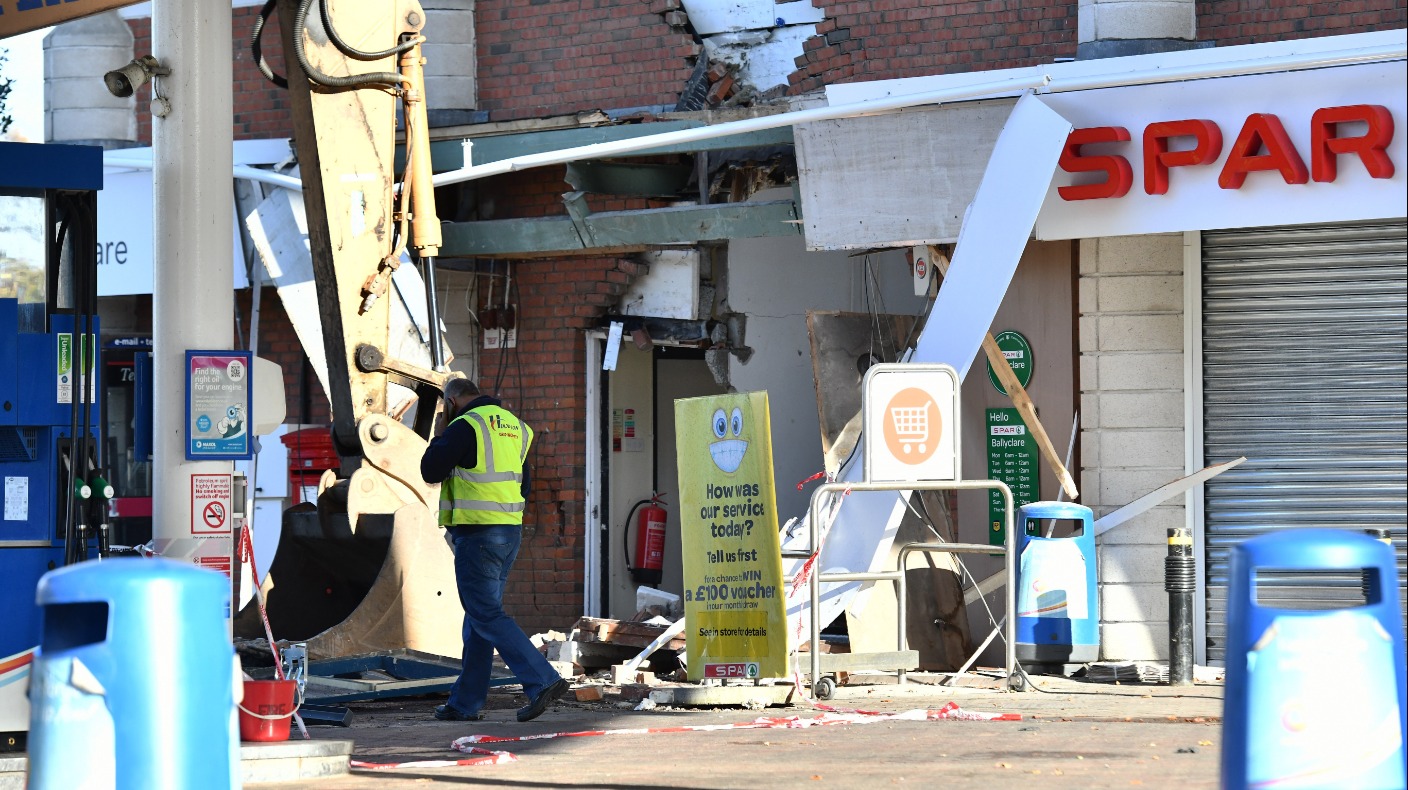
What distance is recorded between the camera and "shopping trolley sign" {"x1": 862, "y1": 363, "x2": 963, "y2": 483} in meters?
11.1

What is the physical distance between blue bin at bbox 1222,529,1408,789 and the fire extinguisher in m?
10.9

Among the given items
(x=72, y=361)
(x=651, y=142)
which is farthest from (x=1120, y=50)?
(x=72, y=361)

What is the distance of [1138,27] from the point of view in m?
13.0

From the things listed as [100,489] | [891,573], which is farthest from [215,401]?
[891,573]

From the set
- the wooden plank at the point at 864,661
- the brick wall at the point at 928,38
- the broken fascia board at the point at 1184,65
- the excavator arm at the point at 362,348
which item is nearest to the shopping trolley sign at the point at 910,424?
the wooden plank at the point at 864,661

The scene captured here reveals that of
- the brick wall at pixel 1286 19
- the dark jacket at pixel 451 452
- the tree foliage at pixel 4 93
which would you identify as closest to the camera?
the dark jacket at pixel 451 452

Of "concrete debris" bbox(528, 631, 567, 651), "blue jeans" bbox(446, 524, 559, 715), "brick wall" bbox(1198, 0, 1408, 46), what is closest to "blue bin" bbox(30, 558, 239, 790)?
"blue jeans" bbox(446, 524, 559, 715)

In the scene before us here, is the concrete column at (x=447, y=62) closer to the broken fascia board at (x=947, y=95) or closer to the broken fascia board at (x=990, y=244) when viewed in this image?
the broken fascia board at (x=947, y=95)

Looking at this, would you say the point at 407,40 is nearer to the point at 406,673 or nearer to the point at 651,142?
the point at 651,142

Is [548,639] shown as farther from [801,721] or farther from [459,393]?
[801,721]

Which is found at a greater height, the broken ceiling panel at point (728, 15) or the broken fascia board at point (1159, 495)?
the broken ceiling panel at point (728, 15)

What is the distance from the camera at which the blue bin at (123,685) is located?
539 centimetres

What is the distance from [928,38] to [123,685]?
10016mm

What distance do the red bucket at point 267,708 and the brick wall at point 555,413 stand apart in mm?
7530
